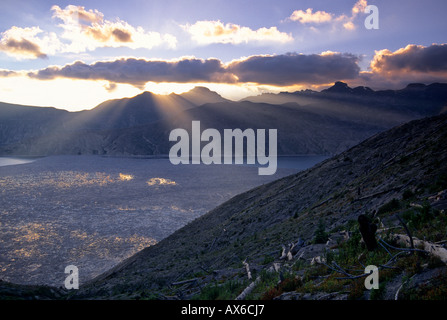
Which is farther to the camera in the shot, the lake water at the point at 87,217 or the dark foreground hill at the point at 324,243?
the lake water at the point at 87,217

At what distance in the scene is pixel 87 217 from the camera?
4019 centimetres

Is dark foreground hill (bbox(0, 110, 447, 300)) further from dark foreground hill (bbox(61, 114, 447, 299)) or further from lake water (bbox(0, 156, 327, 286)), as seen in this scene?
lake water (bbox(0, 156, 327, 286))

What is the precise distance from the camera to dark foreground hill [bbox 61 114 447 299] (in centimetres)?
731

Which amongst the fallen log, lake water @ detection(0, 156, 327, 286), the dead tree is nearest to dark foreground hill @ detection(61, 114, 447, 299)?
the fallen log

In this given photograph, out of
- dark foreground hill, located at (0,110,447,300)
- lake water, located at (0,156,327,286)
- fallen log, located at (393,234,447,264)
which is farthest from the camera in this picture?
lake water, located at (0,156,327,286)

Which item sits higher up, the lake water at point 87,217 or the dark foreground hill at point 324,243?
the dark foreground hill at point 324,243

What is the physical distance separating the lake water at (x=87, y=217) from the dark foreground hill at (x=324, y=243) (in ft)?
17.3

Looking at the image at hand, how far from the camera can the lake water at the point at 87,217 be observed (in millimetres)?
25750

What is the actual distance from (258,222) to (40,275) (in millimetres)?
17747

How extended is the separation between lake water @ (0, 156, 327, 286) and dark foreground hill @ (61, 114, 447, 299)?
526 cm

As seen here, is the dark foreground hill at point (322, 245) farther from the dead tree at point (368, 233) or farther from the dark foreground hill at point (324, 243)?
the dead tree at point (368, 233)

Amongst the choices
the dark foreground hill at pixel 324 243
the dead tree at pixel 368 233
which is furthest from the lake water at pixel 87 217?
the dead tree at pixel 368 233

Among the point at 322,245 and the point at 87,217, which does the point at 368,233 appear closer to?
the point at 322,245

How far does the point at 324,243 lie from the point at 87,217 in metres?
36.3
